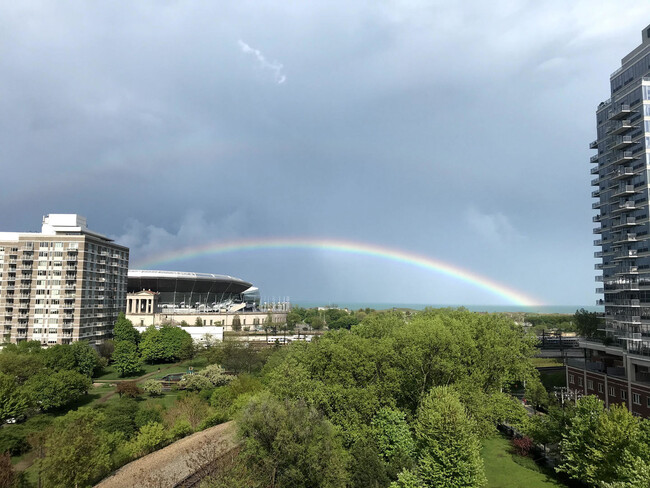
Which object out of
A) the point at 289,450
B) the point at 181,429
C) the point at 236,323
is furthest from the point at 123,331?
the point at 289,450

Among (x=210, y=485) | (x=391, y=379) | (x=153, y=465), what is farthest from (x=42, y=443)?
(x=391, y=379)

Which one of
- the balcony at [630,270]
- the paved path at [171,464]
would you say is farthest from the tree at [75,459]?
the balcony at [630,270]

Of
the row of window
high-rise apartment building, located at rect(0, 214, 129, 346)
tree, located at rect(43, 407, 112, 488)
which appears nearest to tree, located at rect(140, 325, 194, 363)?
high-rise apartment building, located at rect(0, 214, 129, 346)

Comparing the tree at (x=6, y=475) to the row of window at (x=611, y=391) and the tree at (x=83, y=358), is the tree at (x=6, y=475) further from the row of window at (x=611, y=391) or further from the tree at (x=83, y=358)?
the row of window at (x=611, y=391)

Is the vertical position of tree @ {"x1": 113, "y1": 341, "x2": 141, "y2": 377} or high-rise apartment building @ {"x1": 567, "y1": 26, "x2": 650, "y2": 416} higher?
high-rise apartment building @ {"x1": 567, "y1": 26, "x2": 650, "y2": 416}

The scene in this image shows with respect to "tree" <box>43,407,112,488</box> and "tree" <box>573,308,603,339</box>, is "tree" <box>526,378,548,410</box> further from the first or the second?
"tree" <box>43,407,112,488</box>

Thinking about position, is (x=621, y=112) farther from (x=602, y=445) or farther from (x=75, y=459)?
(x=75, y=459)

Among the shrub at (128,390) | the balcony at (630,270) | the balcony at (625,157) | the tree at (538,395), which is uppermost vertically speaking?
the balcony at (625,157)
